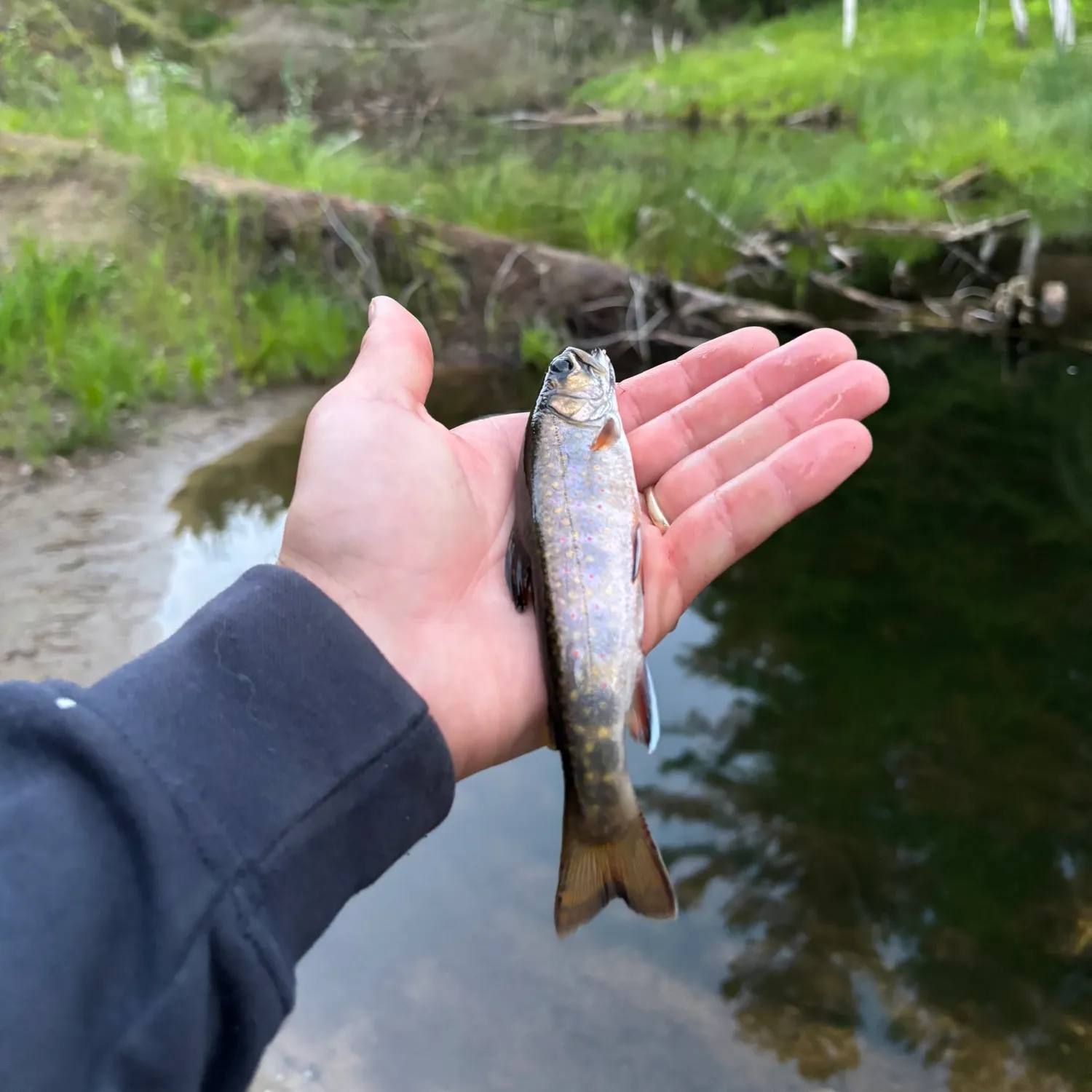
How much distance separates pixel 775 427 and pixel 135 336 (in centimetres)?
593

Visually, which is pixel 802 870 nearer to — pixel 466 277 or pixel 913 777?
pixel 913 777

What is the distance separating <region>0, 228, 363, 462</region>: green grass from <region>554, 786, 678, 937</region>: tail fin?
16.4ft

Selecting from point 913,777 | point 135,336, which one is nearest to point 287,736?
point 913,777

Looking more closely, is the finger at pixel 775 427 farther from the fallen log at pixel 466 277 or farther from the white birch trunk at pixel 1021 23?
the white birch trunk at pixel 1021 23

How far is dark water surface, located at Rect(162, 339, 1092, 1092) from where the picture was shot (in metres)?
2.95

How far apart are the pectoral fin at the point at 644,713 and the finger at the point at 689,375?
1.35 metres

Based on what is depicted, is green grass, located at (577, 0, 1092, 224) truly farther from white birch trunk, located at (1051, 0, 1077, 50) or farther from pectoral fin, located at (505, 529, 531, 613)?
pectoral fin, located at (505, 529, 531, 613)

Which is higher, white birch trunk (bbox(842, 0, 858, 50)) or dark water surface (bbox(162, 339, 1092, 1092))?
white birch trunk (bbox(842, 0, 858, 50))

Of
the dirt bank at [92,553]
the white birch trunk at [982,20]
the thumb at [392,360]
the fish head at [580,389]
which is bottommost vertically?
the dirt bank at [92,553]

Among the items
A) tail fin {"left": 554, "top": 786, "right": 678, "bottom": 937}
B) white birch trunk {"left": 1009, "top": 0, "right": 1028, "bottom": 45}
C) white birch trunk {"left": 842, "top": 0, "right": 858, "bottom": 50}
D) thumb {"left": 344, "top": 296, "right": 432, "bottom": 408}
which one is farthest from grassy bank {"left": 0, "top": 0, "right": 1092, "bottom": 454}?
white birch trunk {"left": 842, "top": 0, "right": 858, "bottom": 50}

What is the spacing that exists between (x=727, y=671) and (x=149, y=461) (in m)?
4.07

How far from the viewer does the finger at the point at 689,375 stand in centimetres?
359

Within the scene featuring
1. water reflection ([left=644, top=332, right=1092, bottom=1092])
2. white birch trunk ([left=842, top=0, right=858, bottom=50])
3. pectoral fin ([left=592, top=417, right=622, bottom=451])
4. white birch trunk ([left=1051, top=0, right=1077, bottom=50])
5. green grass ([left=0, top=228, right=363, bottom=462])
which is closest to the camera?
pectoral fin ([left=592, top=417, right=622, bottom=451])

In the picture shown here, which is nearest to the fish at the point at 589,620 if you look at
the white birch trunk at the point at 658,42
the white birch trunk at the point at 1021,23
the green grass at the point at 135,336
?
the green grass at the point at 135,336
